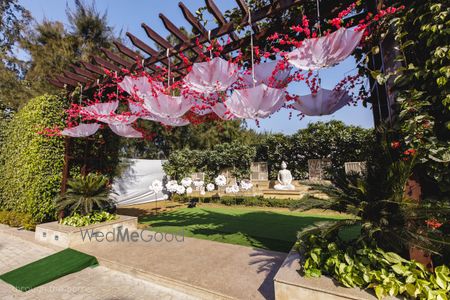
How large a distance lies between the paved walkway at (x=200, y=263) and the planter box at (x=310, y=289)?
1.60 ft

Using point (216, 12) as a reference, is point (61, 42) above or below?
above

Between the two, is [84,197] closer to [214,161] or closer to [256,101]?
[256,101]

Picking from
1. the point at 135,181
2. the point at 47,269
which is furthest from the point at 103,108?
the point at 135,181

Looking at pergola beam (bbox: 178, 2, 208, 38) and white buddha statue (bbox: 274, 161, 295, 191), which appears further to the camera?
white buddha statue (bbox: 274, 161, 295, 191)

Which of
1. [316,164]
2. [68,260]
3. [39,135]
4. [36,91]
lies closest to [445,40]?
[68,260]

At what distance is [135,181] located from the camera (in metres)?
11.8

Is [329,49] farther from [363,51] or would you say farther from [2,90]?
[2,90]

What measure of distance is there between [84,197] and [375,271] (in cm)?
601

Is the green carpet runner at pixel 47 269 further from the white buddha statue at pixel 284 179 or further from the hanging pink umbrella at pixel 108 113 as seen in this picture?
the white buddha statue at pixel 284 179

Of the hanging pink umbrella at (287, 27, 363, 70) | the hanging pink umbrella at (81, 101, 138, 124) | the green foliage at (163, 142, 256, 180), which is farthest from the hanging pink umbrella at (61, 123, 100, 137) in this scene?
the green foliage at (163, 142, 256, 180)

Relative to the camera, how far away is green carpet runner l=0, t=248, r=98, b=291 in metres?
3.36

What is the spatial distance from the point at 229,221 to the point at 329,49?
572 cm

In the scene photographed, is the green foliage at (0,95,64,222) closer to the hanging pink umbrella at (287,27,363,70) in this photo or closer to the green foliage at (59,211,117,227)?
the green foliage at (59,211,117,227)

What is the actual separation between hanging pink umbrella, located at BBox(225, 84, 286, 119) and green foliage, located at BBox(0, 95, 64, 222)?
577cm
